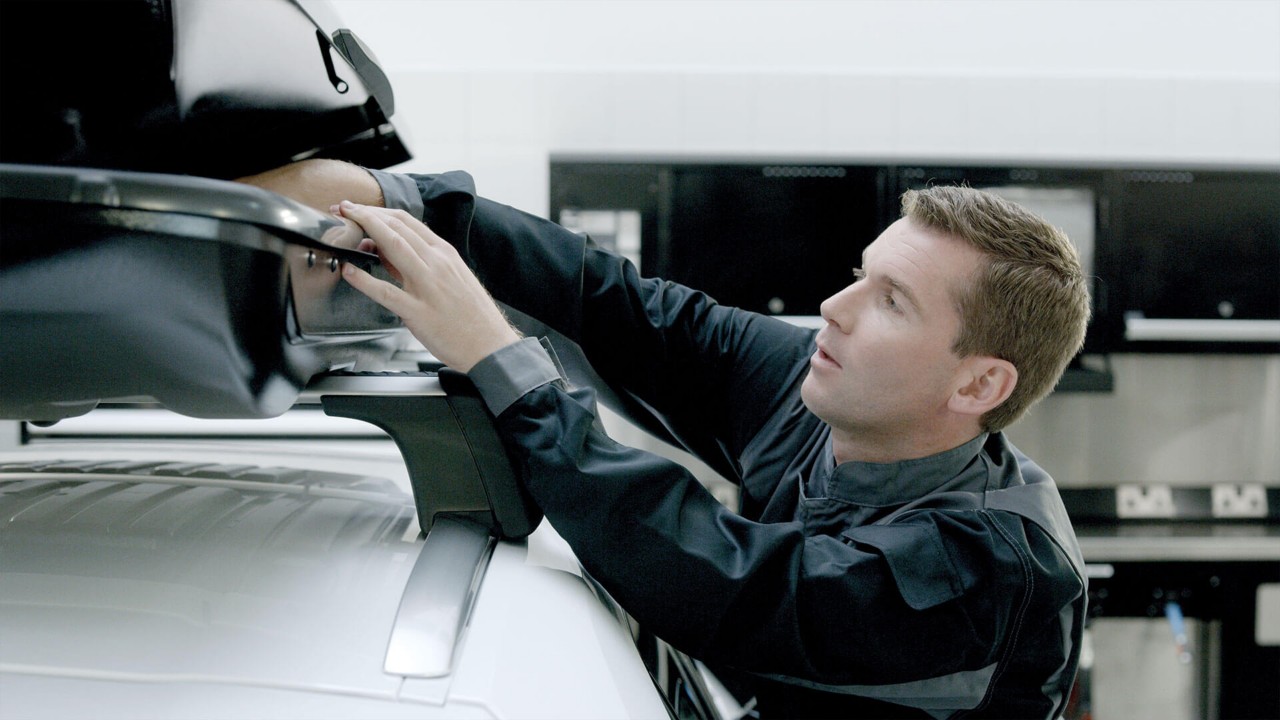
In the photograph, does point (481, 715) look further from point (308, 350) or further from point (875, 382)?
point (875, 382)

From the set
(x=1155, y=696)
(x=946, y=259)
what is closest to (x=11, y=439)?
(x=946, y=259)

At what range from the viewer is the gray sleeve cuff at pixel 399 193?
2.84 ft

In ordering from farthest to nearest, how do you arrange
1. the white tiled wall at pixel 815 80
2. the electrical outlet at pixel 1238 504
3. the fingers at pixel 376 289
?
the electrical outlet at pixel 1238 504, the white tiled wall at pixel 815 80, the fingers at pixel 376 289

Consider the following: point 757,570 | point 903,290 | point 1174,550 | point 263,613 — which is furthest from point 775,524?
point 1174,550

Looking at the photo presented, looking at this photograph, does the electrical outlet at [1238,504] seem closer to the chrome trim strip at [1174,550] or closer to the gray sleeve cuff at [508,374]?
the chrome trim strip at [1174,550]

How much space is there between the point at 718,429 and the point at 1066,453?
2107mm

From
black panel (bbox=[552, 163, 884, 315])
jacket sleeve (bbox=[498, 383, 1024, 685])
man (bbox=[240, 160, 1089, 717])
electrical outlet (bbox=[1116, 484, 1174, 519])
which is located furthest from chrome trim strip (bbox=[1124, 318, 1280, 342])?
jacket sleeve (bbox=[498, 383, 1024, 685])

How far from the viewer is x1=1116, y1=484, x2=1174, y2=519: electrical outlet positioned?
9.23ft

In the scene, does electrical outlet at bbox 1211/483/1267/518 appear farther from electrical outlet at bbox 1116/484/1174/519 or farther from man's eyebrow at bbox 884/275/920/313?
man's eyebrow at bbox 884/275/920/313

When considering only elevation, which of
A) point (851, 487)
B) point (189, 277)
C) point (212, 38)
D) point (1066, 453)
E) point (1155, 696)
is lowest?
point (1155, 696)

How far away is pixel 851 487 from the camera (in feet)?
3.45

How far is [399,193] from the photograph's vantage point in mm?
880

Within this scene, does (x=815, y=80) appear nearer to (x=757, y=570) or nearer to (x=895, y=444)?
(x=895, y=444)

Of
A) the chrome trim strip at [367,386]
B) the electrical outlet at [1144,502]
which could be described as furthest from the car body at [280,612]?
the electrical outlet at [1144,502]
